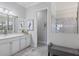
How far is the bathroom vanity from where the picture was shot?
1.09 meters

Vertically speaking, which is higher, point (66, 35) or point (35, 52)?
point (66, 35)

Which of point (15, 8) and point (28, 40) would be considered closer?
point (15, 8)

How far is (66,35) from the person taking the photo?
3.92 ft

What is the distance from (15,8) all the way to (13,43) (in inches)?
24.3

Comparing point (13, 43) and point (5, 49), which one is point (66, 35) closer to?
point (13, 43)

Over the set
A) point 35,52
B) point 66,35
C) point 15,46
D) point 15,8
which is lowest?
point 35,52

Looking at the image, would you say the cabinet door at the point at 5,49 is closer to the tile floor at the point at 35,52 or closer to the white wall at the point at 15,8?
the tile floor at the point at 35,52

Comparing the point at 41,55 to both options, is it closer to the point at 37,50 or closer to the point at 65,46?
the point at 37,50

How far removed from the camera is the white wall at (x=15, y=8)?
1.12 meters

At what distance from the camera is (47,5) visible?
3.91 feet

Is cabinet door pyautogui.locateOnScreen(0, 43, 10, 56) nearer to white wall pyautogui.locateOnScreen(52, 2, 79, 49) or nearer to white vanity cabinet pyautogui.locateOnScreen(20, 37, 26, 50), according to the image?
white vanity cabinet pyautogui.locateOnScreen(20, 37, 26, 50)

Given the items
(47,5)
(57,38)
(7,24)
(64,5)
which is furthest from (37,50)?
(64,5)

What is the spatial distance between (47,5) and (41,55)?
2.95ft

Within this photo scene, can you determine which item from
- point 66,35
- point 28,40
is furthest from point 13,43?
point 66,35
